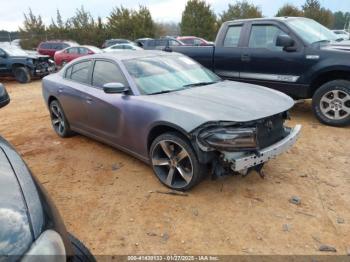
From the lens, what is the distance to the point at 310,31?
650 cm

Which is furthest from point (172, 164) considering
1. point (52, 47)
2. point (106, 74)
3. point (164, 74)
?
point (52, 47)

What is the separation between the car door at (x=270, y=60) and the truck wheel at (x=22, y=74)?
10433 millimetres

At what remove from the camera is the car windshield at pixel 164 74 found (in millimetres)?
4191

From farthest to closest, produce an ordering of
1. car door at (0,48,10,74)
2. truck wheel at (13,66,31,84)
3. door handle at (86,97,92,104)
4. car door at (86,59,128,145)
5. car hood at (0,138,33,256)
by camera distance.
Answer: truck wheel at (13,66,31,84)
car door at (0,48,10,74)
door handle at (86,97,92,104)
car door at (86,59,128,145)
car hood at (0,138,33,256)

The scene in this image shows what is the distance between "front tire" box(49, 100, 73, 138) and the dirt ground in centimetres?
53

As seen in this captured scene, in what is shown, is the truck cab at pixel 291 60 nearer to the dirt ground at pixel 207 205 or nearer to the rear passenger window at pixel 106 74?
the dirt ground at pixel 207 205

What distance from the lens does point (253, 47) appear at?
6.68 meters

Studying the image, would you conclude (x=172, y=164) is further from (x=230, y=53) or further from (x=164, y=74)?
(x=230, y=53)

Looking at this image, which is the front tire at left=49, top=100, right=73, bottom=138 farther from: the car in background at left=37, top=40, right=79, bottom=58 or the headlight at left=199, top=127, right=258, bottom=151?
the car in background at left=37, top=40, right=79, bottom=58

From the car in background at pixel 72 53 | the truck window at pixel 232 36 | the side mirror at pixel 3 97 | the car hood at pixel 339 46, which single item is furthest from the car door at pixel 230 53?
the car in background at pixel 72 53

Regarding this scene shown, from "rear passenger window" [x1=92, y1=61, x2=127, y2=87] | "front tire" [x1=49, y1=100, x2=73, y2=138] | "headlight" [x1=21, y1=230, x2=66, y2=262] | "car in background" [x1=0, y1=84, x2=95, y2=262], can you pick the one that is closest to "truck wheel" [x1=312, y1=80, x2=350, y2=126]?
"rear passenger window" [x1=92, y1=61, x2=127, y2=87]

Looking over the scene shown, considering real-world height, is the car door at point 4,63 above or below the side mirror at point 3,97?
below

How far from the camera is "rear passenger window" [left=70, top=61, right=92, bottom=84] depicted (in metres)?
5.01

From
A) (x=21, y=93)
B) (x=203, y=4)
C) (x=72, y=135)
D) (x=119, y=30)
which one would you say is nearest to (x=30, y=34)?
(x=119, y=30)
